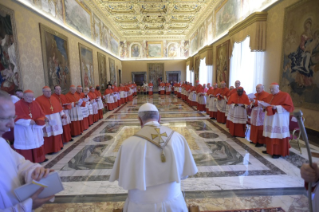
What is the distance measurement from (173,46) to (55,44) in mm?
18741

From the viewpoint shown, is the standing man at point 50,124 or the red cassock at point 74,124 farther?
the red cassock at point 74,124

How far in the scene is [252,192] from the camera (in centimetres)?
310

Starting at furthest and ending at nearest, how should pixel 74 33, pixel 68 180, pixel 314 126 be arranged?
pixel 74 33 → pixel 314 126 → pixel 68 180

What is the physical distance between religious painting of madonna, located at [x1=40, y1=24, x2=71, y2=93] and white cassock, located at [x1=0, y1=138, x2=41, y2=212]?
6.52 m

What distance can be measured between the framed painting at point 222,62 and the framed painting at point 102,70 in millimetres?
8971

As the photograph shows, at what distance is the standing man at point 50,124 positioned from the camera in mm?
4905

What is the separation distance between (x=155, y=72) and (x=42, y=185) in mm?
A: 23992

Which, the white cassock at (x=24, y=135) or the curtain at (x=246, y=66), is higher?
the curtain at (x=246, y=66)

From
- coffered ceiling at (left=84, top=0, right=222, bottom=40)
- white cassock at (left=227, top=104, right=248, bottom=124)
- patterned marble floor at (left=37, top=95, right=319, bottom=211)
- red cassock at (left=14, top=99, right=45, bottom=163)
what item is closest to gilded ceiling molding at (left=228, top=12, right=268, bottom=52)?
white cassock at (left=227, top=104, right=248, bottom=124)

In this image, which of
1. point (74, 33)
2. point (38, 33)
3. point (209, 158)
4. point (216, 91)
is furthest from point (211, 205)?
point (74, 33)

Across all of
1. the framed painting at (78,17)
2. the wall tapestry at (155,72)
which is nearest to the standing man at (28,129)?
the framed painting at (78,17)

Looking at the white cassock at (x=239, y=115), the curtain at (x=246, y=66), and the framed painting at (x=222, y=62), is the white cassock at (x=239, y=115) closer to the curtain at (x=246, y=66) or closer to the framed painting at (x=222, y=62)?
the curtain at (x=246, y=66)

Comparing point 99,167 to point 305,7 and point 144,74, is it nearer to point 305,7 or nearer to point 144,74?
point 305,7

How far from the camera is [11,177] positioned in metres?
1.21
